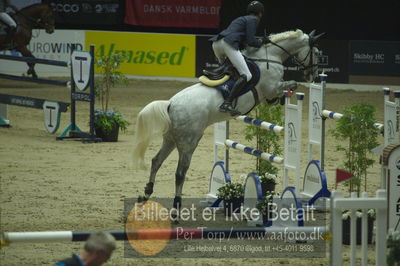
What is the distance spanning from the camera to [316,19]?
77.6ft

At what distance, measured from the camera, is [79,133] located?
49.9 feet

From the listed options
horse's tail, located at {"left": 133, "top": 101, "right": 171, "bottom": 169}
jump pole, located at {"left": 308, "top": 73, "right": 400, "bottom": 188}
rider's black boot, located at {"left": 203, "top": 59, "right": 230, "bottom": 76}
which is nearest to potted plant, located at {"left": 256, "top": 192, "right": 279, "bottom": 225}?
jump pole, located at {"left": 308, "top": 73, "right": 400, "bottom": 188}

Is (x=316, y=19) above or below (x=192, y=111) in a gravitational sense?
above

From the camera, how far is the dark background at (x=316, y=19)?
2330 cm

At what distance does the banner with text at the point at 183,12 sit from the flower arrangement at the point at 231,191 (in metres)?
13.9

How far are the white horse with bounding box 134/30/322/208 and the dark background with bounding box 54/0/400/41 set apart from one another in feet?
41.6

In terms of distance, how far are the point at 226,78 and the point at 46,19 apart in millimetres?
12092

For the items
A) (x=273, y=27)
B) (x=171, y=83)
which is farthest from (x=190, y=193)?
(x=273, y=27)

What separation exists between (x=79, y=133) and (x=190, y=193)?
462 cm

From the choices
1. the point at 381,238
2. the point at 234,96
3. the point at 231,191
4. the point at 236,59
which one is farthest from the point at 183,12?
the point at 381,238

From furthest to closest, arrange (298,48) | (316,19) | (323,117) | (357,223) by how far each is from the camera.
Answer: (316,19)
(298,48)
(323,117)
(357,223)

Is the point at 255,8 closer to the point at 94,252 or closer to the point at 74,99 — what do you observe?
the point at 74,99

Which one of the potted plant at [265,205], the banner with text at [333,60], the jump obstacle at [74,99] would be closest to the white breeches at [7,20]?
the jump obstacle at [74,99]

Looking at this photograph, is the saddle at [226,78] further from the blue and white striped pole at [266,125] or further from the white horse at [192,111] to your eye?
the blue and white striped pole at [266,125]
